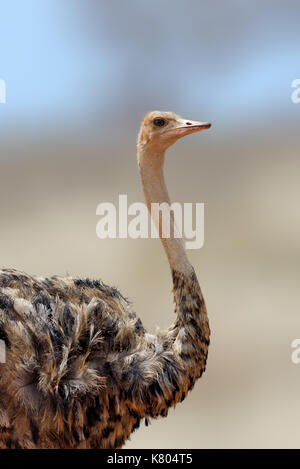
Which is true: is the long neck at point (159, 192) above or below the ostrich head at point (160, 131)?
below

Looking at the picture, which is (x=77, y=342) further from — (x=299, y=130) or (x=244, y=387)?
(x=299, y=130)

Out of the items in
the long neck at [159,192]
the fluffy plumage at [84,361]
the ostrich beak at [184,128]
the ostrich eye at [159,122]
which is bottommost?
the fluffy plumage at [84,361]

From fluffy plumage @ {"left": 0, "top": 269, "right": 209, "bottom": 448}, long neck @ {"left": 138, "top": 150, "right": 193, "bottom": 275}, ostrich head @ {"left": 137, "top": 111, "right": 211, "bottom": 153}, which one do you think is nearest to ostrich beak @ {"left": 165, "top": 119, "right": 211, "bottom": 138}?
ostrich head @ {"left": 137, "top": 111, "right": 211, "bottom": 153}

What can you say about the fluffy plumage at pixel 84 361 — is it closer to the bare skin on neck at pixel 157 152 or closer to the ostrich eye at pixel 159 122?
the bare skin on neck at pixel 157 152

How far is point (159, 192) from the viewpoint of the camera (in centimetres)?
319

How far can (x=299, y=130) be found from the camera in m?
18.8

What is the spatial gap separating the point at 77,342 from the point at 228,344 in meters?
3.84

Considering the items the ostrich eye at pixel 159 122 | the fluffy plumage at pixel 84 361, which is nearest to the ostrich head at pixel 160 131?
the ostrich eye at pixel 159 122

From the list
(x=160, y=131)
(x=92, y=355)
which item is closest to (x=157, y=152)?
(x=160, y=131)

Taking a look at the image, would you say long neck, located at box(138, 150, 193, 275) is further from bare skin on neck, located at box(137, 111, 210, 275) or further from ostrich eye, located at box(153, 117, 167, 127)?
ostrich eye, located at box(153, 117, 167, 127)

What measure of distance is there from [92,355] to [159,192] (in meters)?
0.87

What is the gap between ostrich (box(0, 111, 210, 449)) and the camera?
2.61 meters

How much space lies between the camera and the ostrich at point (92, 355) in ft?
8.55
